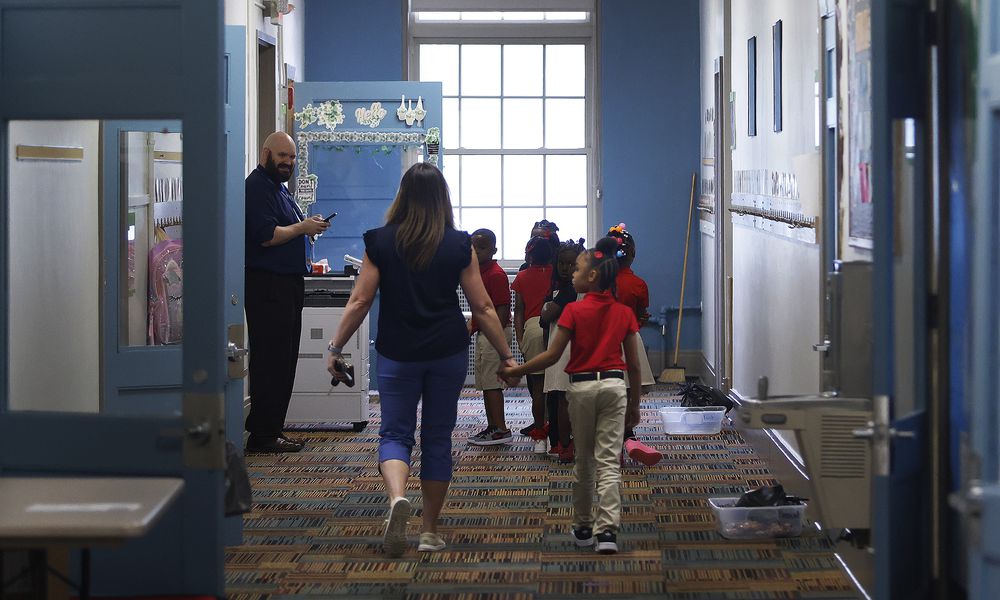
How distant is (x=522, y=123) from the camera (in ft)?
35.0

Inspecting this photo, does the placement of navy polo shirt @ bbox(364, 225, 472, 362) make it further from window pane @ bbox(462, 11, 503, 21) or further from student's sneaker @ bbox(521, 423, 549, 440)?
window pane @ bbox(462, 11, 503, 21)

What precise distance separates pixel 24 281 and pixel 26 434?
0.85 meters

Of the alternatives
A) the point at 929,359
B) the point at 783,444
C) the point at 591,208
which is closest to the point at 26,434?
the point at 929,359

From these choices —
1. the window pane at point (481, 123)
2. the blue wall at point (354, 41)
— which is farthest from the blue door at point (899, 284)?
the window pane at point (481, 123)

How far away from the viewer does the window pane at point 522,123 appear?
35.0 feet

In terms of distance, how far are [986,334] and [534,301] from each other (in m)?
4.82

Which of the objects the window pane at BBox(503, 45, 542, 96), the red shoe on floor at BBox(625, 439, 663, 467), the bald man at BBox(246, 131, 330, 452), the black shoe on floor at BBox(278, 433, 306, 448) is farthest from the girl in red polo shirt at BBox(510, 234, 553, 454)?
the window pane at BBox(503, 45, 542, 96)

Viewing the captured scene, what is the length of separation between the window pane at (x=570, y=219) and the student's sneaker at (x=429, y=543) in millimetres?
5695

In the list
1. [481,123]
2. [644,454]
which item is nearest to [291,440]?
[644,454]

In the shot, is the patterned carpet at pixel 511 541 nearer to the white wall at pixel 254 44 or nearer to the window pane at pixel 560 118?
the white wall at pixel 254 44

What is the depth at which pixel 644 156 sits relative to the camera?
10500mm

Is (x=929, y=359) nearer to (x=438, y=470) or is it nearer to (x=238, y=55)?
(x=438, y=470)

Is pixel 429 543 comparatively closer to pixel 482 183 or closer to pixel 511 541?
pixel 511 541

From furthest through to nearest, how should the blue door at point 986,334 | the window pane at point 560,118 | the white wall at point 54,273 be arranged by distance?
the window pane at point 560,118
the white wall at point 54,273
the blue door at point 986,334
